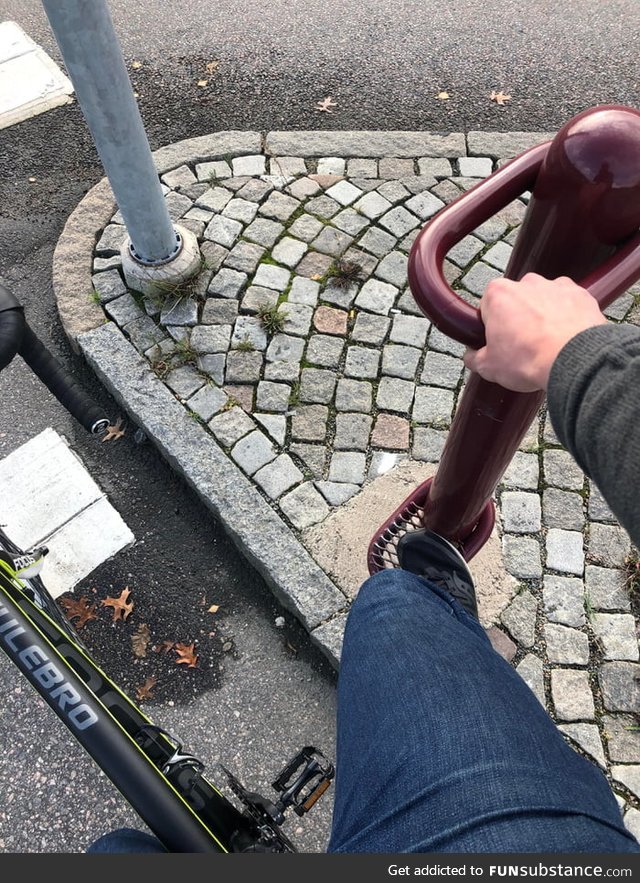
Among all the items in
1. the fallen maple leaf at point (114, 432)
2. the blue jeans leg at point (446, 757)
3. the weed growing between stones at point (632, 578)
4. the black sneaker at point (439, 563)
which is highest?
the blue jeans leg at point (446, 757)

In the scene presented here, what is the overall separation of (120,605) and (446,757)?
177 cm

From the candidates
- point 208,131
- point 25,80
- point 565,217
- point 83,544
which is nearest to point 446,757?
point 565,217

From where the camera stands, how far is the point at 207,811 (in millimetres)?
1646

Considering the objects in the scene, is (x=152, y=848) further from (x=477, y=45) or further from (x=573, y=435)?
(x=477, y=45)

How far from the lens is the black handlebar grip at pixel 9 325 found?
61.6 inches

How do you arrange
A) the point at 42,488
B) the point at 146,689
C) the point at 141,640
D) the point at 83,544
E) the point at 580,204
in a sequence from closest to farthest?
the point at 580,204 → the point at 146,689 → the point at 141,640 → the point at 83,544 → the point at 42,488

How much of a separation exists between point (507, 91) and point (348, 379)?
9.32 feet

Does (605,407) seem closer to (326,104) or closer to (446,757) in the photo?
(446,757)

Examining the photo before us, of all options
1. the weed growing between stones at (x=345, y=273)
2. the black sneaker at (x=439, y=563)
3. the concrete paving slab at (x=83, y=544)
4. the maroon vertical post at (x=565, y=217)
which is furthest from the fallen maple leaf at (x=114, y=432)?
the maroon vertical post at (x=565, y=217)

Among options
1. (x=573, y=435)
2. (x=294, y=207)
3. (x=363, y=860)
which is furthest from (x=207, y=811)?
(x=294, y=207)

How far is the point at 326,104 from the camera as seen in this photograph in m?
4.58

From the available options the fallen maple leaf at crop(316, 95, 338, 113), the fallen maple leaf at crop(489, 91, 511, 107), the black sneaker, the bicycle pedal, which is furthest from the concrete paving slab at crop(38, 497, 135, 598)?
the fallen maple leaf at crop(489, 91, 511, 107)

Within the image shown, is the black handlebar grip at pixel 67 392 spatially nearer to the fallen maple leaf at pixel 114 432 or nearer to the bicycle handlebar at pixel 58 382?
the bicycle handlebar at pixel 58 382

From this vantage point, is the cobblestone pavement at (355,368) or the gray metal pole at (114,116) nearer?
the gray metal pole at (114,116)
